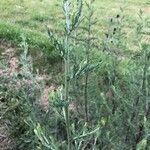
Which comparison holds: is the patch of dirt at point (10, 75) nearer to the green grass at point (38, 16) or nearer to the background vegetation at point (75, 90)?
the background vegetation at point (75, 90)

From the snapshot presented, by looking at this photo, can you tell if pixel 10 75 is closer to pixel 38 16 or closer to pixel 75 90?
pixel 75 90

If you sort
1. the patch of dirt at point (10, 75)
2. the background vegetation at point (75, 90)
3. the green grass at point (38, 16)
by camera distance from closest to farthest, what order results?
the background vegetation at point (75, 90) → the patch of dirt at point (10, 75) → the green grass at point (38, 16)

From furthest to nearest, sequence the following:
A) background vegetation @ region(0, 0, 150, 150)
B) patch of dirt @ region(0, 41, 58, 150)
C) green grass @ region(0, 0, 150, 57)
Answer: green grass @ region(0, 0, 150, 57)
patch of dirt @ region(0, 41, 58, 150)
background vegetation @ region(0, 0, 150, 150)

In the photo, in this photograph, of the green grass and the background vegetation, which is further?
the green grass

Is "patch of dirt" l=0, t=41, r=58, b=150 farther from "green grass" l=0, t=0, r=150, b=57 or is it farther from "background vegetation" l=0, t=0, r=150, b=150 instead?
"green grass" l=0, t=0, r=150, b=57

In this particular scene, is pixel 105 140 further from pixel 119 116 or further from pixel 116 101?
pixel 116 101

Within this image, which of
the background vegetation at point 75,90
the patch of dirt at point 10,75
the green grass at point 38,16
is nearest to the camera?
the background vegetation at point 75,90

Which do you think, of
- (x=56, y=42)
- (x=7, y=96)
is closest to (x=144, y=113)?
(x=56, y=42)

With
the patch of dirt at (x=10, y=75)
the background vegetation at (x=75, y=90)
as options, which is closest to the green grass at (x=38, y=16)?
the background vegetation at (x=75, y=90)

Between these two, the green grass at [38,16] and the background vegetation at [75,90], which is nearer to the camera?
the background vegetation at [75,90]

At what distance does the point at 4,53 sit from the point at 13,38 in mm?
818

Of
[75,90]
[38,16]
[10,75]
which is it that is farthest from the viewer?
[38,16]

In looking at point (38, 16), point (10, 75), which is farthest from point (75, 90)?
point (38, 16)

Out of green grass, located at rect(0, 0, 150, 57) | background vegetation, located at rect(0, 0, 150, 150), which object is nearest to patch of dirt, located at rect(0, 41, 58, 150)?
background vegetation, located at rect(0, 0, 150, 150)
